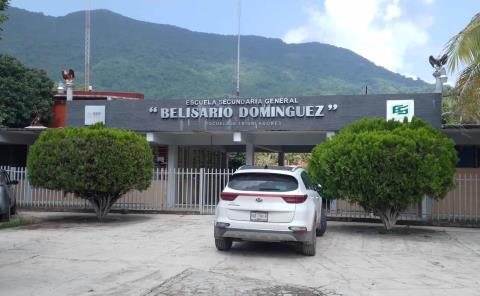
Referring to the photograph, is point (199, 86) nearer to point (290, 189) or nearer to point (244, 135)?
point (244, 135)

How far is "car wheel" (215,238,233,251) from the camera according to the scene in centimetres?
1064

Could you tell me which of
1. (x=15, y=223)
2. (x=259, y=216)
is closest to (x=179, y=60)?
(x=15, y=223)

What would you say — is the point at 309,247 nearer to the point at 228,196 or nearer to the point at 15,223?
the point at 228,196

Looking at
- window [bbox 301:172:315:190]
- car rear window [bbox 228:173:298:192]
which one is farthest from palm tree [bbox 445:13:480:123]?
car rear window [bbox 228:173:298:192]

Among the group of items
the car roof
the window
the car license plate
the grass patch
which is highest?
the car roof

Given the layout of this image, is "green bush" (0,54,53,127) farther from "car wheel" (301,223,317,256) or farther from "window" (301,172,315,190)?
"car wheel" (301,223,317,256)

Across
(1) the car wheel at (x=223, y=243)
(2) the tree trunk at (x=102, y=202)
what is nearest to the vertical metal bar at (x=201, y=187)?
(2) the tree trunk at (x=102, y=202)

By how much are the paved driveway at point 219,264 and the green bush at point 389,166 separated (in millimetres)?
1080

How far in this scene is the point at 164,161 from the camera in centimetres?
2208

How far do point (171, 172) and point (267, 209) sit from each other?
9775mm

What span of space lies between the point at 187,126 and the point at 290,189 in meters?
9.75

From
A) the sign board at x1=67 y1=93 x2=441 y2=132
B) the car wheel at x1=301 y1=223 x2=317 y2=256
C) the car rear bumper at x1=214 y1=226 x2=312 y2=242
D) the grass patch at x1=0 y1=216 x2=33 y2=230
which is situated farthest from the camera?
the sign board at x1=67 y1=93 x2=441 y2=132

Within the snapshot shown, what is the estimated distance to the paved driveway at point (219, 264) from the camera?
26.0 feet

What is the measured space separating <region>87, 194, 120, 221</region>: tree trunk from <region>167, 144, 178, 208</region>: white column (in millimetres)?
2920
